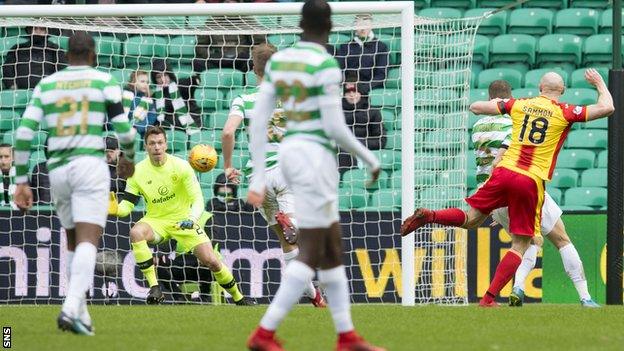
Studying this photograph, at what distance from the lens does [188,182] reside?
42.0ft

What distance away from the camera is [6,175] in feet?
44.9

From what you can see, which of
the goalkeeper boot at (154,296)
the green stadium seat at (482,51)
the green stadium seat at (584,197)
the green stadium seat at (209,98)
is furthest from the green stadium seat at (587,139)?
the goalkeeper boot at (154,296)

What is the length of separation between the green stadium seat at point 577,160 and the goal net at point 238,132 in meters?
2.49

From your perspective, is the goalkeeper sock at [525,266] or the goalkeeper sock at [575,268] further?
the goalkeeper sock at [525,266]

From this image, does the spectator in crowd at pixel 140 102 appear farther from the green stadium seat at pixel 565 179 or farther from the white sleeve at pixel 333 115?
the white sleeve at pixel 333 115

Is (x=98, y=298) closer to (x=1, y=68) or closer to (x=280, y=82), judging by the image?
(x=1, y=68)

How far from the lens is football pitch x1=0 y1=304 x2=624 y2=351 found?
786 cm

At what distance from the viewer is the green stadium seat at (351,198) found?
47.5 feet

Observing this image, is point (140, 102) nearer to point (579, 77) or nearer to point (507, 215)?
point (507, 215)

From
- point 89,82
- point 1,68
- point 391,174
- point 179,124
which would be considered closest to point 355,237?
point 391,174

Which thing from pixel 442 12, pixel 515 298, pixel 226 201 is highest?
pixel 442 12

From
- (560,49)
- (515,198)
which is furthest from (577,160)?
(515,198)

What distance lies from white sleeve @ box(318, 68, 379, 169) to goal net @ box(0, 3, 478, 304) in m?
4.85

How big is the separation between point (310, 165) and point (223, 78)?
7706 millimetres
